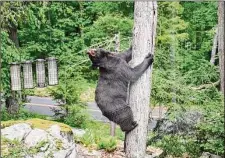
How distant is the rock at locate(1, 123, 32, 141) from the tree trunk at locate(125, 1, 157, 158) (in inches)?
67.5

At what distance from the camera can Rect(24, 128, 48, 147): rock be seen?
5564 millimetres

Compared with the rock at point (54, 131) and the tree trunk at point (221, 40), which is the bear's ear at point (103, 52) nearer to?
the rock at point (54, 131)

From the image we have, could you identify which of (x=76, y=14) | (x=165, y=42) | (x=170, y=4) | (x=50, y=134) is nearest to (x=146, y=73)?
(x=50, y=134)

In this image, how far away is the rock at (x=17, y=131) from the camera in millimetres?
5676

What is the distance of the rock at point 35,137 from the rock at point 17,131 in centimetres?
7

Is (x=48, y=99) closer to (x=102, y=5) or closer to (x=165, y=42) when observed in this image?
(x=102, y=5)

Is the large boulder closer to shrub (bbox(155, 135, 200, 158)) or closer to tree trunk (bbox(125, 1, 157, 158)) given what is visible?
tree trunk (bbox(125, 1, 157, 158))

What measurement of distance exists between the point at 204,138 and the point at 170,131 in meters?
0.61

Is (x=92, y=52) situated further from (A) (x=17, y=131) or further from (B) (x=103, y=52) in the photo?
(A) (x=17, y=131)

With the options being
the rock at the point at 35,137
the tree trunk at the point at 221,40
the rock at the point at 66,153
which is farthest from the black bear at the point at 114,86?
the tree trunk at the point at 221,40

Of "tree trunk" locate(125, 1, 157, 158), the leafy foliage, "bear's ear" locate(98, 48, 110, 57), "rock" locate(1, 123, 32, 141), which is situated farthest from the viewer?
the leafy foliage

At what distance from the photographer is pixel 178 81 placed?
20.2 feet

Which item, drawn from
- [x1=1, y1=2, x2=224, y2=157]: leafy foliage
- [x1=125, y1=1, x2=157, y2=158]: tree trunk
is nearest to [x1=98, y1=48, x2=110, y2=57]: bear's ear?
[x1=125, y1=1, x2=157, y2=158]: tree trunk

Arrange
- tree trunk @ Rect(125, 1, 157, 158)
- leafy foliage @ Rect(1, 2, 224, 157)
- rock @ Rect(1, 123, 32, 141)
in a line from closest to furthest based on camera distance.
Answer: tree trunk @ Rect(125, 1, 157, 158)
rock @ Rect(1, 123, 32, 141)
leafy foliage @ Rect(1, 2, 224, 157)
